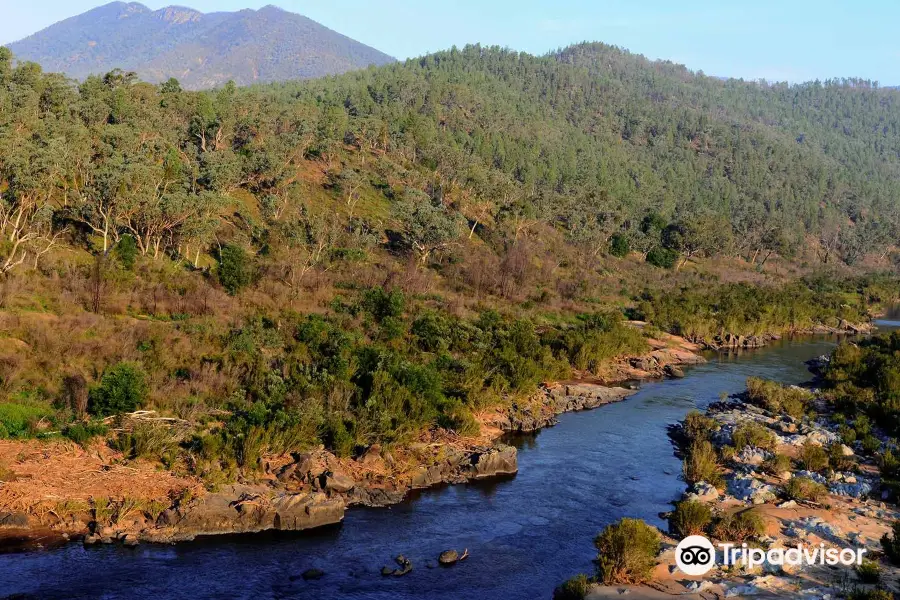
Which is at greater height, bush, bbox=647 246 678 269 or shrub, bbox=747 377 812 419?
bush, bbox=647 246 678 269

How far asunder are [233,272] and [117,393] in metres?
19.2

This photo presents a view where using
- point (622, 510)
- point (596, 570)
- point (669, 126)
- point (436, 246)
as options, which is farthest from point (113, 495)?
point (669, 126)

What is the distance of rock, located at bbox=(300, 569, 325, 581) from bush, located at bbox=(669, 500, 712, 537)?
11.6 metres

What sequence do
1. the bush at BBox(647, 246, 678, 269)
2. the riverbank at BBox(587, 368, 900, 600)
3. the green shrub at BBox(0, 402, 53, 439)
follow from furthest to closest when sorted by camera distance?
1. the bush at BBox(647, 246, 678, 269)
2. the green shrub at BBox(0, 402, 53, 439)
3. the riverbank at BBox(587, 368, 900, 600)

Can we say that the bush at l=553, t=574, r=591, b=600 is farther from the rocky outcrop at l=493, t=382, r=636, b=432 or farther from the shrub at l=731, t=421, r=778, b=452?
the rocky outcrop at l=493, t=382, r=636, b=432

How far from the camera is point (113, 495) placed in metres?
25.1

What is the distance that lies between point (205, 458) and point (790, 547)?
1996 centimetres

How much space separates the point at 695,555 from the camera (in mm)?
23484

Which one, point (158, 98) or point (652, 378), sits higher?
point (158, 98)

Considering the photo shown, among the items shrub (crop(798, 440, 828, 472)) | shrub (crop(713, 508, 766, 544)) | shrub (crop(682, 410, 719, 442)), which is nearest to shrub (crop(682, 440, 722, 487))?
shrub (crop(682, 410, 719, 442))

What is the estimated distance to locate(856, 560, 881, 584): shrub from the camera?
21156 mm

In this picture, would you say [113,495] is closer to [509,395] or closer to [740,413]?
[509,395]

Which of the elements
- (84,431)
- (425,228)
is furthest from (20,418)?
(425,228)

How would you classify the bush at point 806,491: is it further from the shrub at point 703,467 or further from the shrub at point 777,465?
the shrub at point 703,467
